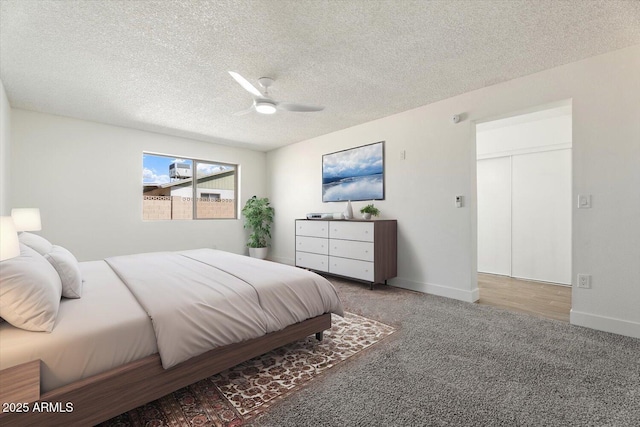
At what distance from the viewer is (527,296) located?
3648mm

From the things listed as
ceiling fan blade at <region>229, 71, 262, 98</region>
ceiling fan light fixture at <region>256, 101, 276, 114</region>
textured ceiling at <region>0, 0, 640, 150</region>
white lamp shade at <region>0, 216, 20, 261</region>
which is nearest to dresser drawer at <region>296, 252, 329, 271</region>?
textured ceiling at <region>0, 0, 640, 150</region>

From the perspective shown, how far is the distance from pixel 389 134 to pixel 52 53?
153 inches

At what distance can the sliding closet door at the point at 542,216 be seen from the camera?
4176mm

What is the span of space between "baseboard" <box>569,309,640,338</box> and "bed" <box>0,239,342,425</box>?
233 centimetres

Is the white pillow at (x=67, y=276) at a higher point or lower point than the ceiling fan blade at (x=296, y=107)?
lower

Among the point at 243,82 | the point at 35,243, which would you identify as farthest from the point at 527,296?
the point at 35,243

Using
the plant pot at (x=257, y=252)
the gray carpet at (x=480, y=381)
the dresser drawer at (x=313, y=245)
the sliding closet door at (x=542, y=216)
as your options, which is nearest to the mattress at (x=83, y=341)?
the gray carpet at (x=480, y=381)

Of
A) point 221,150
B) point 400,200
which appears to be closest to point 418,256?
point 400,200

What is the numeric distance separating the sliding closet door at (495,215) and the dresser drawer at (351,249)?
2391 millimetres

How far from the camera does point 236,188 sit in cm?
639

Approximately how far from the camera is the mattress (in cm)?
123

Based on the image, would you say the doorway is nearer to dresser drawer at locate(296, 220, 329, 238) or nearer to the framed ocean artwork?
the framed ocean artwork

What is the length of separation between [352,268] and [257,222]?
2759 mm

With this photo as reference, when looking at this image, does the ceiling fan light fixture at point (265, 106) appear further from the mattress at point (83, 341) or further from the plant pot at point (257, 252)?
the plant pot at point (257, 252)
